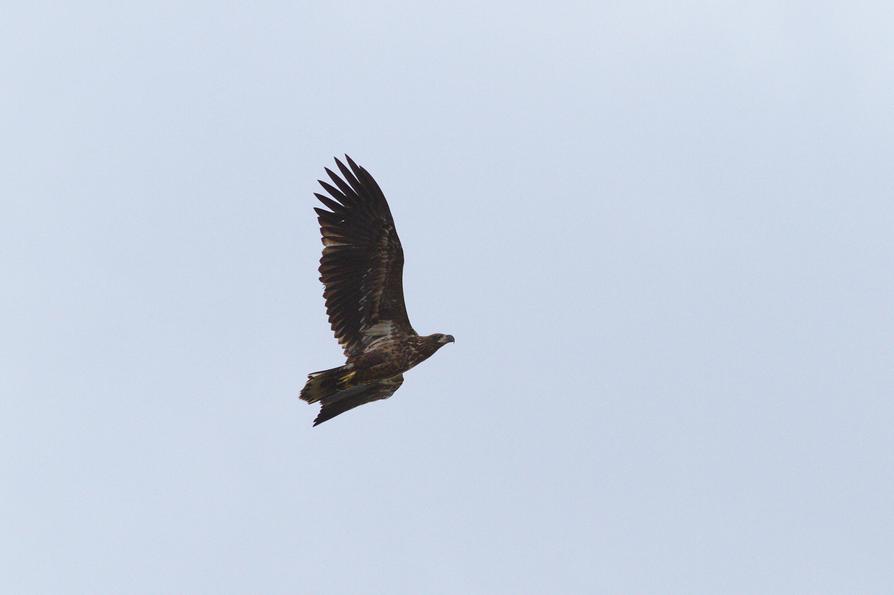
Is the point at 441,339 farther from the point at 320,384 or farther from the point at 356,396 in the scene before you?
the point at 320,384

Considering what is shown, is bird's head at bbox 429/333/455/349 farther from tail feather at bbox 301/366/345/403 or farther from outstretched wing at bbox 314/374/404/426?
tail feather at bbox 301/366/345/403

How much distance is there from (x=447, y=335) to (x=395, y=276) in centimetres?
128

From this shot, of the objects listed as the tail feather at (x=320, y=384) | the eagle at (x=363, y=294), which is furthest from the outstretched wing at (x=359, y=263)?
the tail feather at (x=320, y=384)

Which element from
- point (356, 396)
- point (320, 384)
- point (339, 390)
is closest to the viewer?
point (320, 384)

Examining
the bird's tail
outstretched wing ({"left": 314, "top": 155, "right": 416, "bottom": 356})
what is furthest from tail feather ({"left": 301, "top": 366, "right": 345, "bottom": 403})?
outstretched wing ({"left": 314, "top": 155, "right": 416, "bottom": 356})

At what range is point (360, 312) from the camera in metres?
16.4

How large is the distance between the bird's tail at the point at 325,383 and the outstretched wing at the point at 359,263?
24.7 inches

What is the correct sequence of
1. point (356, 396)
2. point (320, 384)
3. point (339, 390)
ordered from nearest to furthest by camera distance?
point (320, 384) < point (339, 390) < point (356, 396)

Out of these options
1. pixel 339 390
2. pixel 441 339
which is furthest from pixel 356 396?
pixel 441 339

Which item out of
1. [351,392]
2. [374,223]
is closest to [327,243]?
[374,223]

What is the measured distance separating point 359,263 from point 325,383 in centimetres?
191

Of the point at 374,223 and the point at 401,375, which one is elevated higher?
the point at 374,223

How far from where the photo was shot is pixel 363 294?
642 inches

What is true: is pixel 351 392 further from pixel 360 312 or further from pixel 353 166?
pixel 353 166
